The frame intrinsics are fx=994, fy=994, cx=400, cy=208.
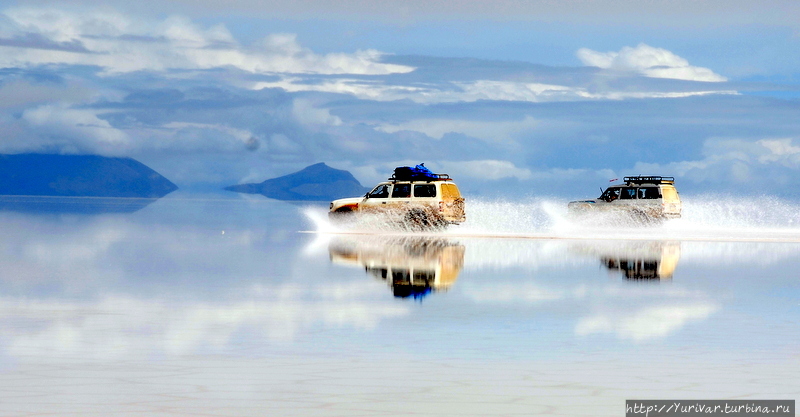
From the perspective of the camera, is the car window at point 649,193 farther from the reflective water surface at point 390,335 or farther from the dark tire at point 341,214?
the reflective water surface at point 390,335

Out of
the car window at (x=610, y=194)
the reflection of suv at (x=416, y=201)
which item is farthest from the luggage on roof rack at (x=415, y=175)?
the car window at (x=610, y=194)

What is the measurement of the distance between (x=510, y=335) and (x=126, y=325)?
15.9ft

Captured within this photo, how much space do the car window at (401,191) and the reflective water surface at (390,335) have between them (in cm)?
1083

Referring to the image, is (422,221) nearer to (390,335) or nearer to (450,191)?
(450,191)

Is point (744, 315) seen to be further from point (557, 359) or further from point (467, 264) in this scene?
point (467, 264)

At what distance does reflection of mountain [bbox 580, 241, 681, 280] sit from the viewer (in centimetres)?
2164

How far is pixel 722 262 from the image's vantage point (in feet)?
83.7

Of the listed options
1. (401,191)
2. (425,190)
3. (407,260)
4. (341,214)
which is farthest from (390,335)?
(341,214)

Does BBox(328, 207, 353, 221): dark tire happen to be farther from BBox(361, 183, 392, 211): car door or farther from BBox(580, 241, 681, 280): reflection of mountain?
BBox(580, 241, 681, 280): reflection of mountain

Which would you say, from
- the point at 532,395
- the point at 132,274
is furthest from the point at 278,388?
the point at 132,274

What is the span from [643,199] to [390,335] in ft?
102

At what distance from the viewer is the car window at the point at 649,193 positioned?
4056cm

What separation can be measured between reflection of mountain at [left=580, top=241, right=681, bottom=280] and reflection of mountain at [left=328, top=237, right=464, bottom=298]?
148 inches

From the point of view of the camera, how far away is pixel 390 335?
11.8 meters
